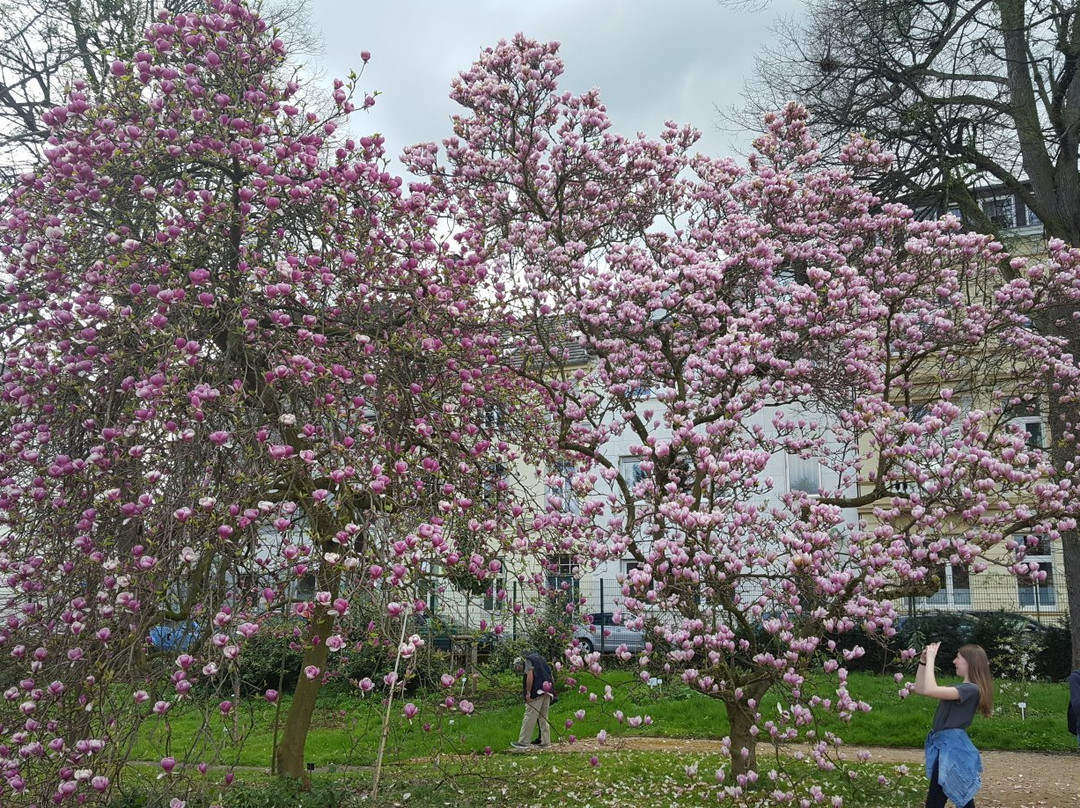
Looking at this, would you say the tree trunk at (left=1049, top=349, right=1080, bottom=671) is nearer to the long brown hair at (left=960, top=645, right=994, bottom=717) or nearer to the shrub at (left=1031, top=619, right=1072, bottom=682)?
the long brown hair at (left=960, top=645, right=994, bottom=717)

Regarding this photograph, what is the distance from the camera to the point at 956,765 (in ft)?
16.6

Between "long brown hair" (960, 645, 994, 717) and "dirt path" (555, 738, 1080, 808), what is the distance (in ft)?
8.58

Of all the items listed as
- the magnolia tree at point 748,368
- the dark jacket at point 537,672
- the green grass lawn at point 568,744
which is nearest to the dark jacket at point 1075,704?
the magnolia tree at point 748,368

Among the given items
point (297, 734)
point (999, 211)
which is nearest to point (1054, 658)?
point (999, 211)

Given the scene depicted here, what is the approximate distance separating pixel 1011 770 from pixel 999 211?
791cm

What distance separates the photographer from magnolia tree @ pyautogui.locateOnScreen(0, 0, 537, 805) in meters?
4.24

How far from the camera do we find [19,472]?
4.91 meters

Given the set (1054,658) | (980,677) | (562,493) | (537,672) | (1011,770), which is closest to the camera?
(980,677)

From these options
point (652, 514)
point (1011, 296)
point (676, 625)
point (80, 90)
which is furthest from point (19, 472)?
point (1011, 296)

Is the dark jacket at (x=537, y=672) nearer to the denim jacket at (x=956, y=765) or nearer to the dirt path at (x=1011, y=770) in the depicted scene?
the dirt path at (x=1011, y=770)

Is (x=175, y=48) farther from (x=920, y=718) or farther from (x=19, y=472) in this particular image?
(x=920, y=718)

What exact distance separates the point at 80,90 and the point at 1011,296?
27.5ft

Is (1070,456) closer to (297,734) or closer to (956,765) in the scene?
(956,765)

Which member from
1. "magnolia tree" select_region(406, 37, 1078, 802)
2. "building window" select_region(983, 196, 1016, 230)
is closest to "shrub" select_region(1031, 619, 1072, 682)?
"magnolia tree" select_region(406, 37, 1078, 802)
